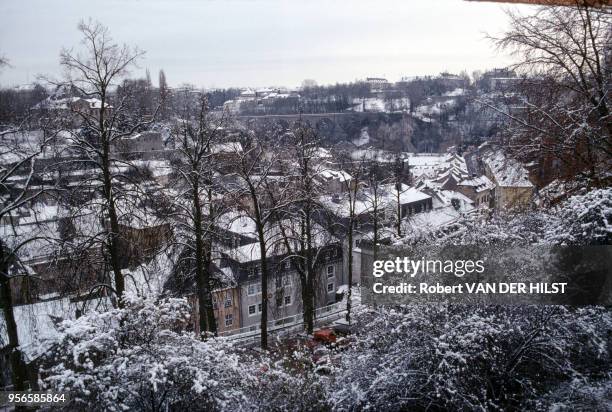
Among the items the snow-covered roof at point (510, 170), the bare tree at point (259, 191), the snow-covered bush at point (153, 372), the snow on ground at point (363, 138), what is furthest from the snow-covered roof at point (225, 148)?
the snow on ground at point (363, 138)

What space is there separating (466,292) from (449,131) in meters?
70.4

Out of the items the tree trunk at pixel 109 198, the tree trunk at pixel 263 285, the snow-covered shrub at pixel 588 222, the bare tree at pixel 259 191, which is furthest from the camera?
the tree trunk at pixel 263 285

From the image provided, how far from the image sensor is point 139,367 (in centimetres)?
464

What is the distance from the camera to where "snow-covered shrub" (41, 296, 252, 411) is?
449 cm

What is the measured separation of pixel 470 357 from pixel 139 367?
10.3ft

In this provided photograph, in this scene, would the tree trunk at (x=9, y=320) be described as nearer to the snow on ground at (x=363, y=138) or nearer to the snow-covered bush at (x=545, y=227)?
the snow-covered bush at (x=545, y=227)

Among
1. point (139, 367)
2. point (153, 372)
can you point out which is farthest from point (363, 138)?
point (153, 372)

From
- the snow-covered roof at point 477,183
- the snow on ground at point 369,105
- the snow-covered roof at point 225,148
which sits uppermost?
the snow on ground at point 369,105

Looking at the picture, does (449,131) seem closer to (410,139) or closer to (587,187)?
(410,139)

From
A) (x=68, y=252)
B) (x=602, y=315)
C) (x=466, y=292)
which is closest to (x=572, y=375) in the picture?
(x=602, y=315)

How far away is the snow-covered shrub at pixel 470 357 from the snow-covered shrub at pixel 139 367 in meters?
1.23

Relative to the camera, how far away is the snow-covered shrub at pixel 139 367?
14.7 ft

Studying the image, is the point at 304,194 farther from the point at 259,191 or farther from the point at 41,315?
the point at 41,315

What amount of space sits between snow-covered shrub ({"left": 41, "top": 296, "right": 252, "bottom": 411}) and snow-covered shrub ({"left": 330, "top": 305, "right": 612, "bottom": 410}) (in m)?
1.23
